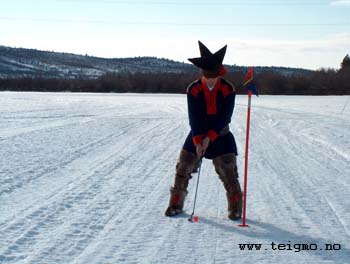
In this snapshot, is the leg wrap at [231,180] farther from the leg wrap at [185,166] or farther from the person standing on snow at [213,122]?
the leg wrap at [185,166]

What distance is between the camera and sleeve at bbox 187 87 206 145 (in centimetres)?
571

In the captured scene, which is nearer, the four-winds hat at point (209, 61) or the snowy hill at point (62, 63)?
the four-winds hat at point (209, 61)

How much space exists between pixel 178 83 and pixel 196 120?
7499cm

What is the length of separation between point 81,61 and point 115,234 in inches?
6427

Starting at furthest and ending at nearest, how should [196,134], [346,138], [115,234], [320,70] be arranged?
1. [320,70]
2. [346,138]
3. [196,134]
4. [115,234]

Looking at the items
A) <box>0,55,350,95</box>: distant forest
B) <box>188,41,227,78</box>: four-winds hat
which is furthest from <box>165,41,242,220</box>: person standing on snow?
<box>0,55,350,95</box>: distant forest

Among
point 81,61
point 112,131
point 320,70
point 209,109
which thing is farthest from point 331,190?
point 81,61

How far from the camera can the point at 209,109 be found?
575 cm

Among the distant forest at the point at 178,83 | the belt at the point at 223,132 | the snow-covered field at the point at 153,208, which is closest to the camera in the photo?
the snow-covered field at the point at 153,208

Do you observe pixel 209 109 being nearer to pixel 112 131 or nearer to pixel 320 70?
pixel 112 131

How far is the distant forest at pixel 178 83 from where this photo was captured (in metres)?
72.8

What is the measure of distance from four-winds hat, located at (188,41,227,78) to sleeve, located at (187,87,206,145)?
0.30 m

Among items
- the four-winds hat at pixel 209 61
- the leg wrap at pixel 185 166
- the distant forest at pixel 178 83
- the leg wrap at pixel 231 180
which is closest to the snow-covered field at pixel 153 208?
the leg wrap at pixel 231 180

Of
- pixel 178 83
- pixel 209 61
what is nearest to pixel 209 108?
pixel 209 61
